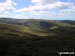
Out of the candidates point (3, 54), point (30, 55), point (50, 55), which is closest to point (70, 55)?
point (50, 55)

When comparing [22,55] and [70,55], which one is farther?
[22,55]

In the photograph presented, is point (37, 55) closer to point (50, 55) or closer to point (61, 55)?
point (50, 55)

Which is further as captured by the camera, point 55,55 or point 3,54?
point 3,54

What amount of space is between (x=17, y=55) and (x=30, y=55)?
125 inches

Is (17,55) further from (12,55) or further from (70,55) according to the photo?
(70,55)

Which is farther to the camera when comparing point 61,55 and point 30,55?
point 30,55

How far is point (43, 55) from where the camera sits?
24.2m

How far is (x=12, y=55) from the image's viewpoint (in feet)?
79.4

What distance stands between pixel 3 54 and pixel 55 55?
12913 mm

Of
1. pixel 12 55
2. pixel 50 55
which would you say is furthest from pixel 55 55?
pixel 12 55

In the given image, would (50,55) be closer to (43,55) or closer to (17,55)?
(43,55)

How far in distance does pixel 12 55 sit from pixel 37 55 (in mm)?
6064

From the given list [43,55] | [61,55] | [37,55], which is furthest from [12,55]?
[61,55]

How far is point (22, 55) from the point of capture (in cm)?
2448
